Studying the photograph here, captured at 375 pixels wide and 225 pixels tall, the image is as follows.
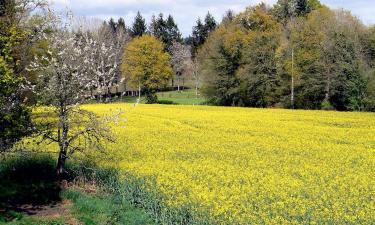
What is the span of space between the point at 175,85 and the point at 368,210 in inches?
4062

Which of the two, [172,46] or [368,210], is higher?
[172,46]

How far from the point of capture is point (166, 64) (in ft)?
266

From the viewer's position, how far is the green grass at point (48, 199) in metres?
13.2

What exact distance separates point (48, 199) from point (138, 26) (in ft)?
322

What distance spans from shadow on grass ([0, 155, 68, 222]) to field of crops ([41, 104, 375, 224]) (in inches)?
105

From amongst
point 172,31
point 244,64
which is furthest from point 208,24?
point 244,64

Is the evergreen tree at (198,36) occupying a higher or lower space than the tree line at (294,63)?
higher

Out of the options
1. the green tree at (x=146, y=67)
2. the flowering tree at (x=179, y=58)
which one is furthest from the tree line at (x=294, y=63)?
the flowering tree at (x=179, y=58)

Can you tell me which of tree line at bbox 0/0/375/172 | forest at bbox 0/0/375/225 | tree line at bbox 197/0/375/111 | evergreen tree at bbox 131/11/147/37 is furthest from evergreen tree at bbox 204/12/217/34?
forest at bbox 0/0/375/225

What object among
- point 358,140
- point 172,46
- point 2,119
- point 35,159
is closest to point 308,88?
point 358,140

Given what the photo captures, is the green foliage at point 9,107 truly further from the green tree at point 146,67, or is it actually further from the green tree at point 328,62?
the green tree at point 146,67

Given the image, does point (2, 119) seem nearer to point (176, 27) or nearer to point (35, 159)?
point (35, 159)

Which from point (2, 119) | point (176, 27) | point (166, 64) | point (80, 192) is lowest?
point (80, 192)

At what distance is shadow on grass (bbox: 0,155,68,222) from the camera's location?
47.3 ft
